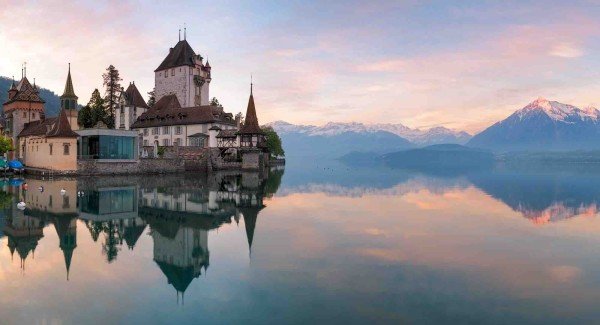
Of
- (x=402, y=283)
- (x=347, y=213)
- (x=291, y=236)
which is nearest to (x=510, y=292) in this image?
(x=402, y=283)

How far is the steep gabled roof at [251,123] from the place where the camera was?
78375 mm

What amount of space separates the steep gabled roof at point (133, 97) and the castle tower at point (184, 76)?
216 inches

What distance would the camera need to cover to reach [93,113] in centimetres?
8819

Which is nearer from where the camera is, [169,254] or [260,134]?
[169,254]

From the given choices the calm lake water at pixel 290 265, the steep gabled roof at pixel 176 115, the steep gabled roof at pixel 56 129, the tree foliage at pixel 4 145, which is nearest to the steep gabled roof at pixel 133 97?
the steep gabled roof at pixel 176 115

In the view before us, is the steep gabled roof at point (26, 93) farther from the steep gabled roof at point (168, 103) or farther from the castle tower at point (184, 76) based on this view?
the castle tower at point (184, 76)

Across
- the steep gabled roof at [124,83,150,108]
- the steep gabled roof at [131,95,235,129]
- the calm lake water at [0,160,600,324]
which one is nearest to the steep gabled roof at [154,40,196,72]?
the steep gabled roof at [124,83,150,108]

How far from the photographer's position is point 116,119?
92.9m

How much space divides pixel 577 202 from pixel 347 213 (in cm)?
2410

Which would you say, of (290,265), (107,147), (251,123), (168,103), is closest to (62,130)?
(107,147)

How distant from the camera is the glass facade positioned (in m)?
62.6

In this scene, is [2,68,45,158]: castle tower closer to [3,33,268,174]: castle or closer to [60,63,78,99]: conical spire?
[3,33,268,174]: castle

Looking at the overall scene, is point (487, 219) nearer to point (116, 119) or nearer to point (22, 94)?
point (22, 94)

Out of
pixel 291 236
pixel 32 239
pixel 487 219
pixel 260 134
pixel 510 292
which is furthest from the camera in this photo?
pixel 260 134
